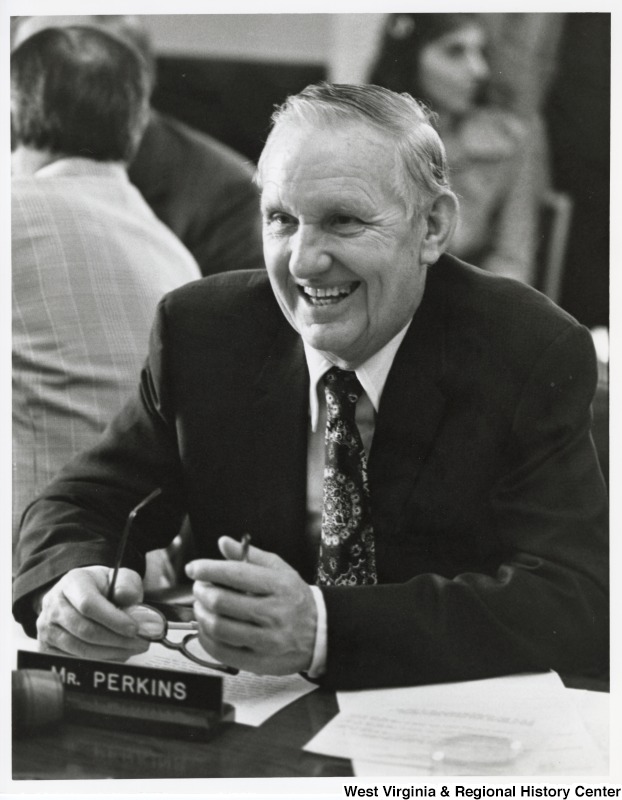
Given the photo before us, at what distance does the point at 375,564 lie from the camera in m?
1.62

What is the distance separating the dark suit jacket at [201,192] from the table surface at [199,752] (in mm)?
846

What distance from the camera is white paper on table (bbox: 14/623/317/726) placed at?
140 centimetres

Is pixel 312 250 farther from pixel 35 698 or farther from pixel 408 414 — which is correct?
pixel 35 698

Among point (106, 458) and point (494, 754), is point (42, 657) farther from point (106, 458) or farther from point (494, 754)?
point (494, 754)

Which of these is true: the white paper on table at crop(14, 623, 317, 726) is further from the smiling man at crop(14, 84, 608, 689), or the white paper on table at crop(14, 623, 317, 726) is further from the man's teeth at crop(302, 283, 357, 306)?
the man's teeth at crop(302, 283, 357, 306)

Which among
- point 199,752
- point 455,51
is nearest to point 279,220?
point 455,51

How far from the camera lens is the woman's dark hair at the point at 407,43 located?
169 cm

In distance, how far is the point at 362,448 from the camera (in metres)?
1.65

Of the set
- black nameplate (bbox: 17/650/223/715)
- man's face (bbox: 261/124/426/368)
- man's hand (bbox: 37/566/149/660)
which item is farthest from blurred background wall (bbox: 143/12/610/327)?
black nameplate (bbox: 17/650/223/715)

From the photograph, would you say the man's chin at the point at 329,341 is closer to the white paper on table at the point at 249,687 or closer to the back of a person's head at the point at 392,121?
the back of a person's head at the point at 392,121

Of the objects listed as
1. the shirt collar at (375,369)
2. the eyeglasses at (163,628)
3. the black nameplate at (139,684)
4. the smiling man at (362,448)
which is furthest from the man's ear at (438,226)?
the black nameplate at (139,684)

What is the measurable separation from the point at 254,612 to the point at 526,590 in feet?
1.57

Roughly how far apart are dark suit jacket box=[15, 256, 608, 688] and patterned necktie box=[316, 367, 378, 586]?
0.02 meters

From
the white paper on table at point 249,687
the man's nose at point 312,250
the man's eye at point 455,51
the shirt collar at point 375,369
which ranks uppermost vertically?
the man's eye at point 455,51
